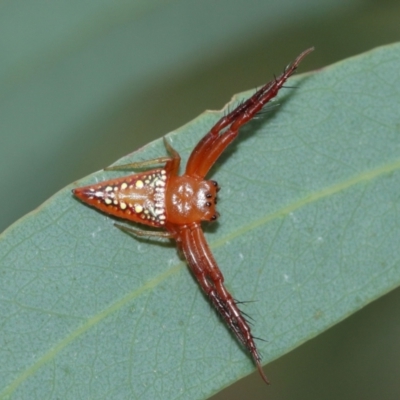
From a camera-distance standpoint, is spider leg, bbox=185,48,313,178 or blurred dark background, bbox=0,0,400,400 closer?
spider leg, bbox=185,48,313,178

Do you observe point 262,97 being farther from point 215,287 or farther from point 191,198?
point 215,287

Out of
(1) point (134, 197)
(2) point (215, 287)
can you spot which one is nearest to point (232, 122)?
(1) point (134, 197)

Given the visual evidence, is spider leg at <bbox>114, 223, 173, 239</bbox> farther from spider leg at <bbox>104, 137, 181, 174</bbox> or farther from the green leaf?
spider leg at <bbox>104, 137, 181, 174</bbox>

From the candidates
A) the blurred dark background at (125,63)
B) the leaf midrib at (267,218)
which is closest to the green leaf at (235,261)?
the leaf midrib at (267,218)

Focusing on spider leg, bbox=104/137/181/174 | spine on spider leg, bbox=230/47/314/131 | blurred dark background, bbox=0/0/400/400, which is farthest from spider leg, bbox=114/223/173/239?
blurred dark background, bbox=0/0/400/400

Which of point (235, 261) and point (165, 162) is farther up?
point (165, 162)

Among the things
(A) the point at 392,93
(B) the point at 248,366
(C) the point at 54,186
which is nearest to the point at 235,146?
(A) the point at 392,93

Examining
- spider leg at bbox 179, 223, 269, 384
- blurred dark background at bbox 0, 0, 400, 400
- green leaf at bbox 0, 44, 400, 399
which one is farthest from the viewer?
blurred dark background at bbox 0, 0, 400, 400

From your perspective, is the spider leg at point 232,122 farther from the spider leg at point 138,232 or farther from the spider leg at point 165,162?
the spider leg at point 138,232
